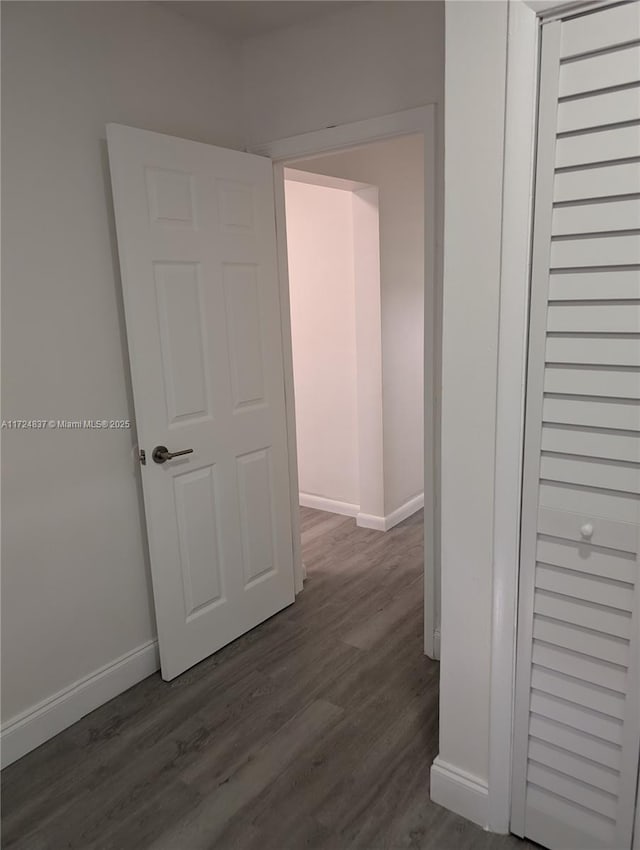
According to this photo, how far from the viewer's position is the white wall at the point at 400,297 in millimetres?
3500

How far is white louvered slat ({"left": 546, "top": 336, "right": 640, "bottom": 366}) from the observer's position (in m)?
1.28

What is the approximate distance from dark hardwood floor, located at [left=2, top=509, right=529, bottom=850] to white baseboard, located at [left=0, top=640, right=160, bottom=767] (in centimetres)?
4

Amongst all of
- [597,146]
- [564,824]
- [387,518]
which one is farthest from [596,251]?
[387,518]

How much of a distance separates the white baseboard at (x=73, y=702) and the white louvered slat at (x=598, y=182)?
7.02 feet

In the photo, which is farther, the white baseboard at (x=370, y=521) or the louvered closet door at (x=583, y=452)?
the white baseboard at (x=370, y=521)

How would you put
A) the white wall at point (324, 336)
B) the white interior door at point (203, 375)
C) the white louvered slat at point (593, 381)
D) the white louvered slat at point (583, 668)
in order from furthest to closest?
the white wall at point (324, 336)
the white interior door at point (203, 375)
the white louvered slat at point (583, 668)
the white louvered slat at point (593, 381)

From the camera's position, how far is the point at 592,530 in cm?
138

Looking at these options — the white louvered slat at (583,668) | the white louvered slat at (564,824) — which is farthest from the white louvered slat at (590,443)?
the white louvered slat at (564,824)

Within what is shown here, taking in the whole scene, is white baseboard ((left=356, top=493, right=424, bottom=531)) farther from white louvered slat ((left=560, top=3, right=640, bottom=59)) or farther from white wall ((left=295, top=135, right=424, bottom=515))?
white louvered slat ((left=560, top=3, right=640, bottom=59))

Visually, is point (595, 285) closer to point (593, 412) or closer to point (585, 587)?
point (593, 412)

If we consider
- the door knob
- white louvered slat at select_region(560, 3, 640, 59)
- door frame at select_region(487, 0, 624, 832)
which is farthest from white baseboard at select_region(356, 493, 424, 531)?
white louvered slat at select_region(560, 3, 640, 59)

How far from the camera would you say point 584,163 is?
128 cm

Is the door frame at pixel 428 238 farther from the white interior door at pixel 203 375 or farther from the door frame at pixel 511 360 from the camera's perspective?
the door frame at pixel 511 360

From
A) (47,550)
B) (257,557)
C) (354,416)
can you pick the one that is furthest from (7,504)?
(354,416)
